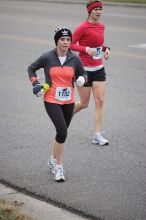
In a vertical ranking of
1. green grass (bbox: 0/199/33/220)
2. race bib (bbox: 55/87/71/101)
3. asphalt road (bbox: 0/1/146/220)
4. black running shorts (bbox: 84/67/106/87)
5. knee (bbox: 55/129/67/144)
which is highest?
race bib (bbox: 55/87/71/101)

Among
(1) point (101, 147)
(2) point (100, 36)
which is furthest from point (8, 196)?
(2) point (100, 36)

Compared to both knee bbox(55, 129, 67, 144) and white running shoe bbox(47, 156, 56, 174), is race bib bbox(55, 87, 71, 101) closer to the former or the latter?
knee bbox(55, 129, 67, 144)

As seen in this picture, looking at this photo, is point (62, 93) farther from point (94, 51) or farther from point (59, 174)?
point (94, 51)

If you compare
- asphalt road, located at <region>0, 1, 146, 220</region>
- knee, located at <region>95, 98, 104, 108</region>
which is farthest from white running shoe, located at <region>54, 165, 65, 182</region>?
knee, located at <region>95, 98, 104, 108</region>

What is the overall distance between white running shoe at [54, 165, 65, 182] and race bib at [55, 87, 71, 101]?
Result: 73 centimetres

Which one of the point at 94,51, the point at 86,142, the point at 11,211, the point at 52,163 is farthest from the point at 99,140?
the point at 11,211

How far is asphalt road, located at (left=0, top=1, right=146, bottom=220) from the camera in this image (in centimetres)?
695

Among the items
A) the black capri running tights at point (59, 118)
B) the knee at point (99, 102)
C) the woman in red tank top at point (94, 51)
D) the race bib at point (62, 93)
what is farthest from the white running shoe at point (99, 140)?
the race bib at point (62, 93)

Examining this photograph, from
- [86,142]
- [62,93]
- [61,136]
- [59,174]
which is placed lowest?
[86,142]

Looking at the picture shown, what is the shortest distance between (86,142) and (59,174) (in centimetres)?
175

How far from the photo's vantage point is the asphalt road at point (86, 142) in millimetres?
6945

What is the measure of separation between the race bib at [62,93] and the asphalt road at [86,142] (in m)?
0.88

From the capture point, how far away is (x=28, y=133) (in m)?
9.72

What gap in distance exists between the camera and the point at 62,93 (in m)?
7.45
